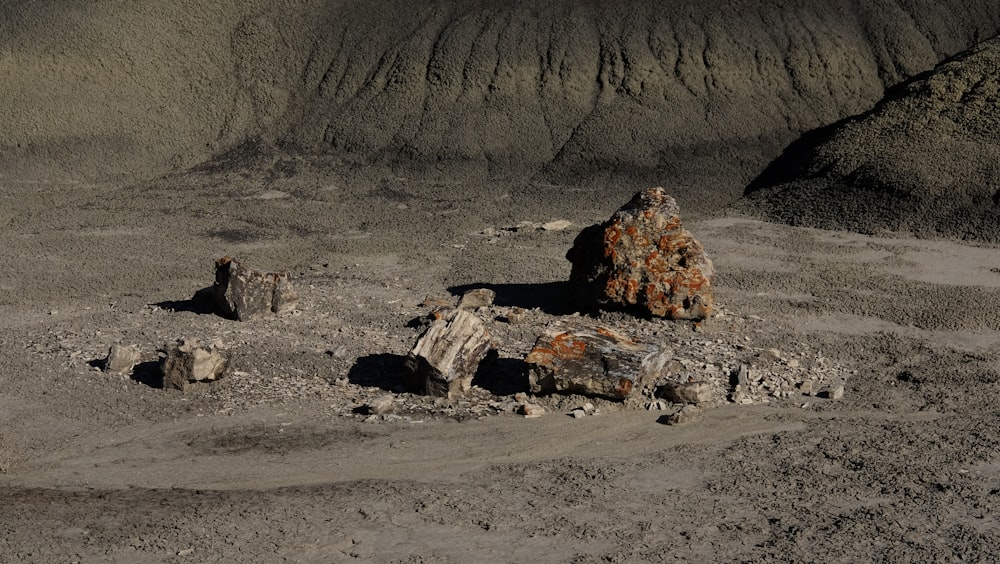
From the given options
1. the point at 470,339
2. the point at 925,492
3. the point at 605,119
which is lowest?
A: the point at 925,492

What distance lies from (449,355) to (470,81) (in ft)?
52.7

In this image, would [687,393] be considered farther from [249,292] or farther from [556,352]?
[249,292]

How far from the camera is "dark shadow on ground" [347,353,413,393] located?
1198cm

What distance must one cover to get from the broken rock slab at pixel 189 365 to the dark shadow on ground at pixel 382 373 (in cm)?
144

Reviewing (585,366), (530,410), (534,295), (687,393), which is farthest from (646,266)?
(530,410)

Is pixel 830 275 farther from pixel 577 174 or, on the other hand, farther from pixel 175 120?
pixel 175 120

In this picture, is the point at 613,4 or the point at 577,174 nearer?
the point at 577,174

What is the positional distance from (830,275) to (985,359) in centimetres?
397

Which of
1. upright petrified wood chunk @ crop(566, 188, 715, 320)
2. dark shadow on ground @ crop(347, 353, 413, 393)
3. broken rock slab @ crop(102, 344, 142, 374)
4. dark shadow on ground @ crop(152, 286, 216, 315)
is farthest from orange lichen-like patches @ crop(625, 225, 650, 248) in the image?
broken rock slab @ crop(102, 344, 142, 374)

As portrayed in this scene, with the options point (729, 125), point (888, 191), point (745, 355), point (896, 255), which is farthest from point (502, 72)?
point (745, 355)

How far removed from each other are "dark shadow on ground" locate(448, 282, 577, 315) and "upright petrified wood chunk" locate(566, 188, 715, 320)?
0.36 meters

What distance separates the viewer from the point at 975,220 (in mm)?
19375

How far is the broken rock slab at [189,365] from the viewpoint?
38.3ft

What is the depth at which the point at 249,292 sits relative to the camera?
45.8 ft
